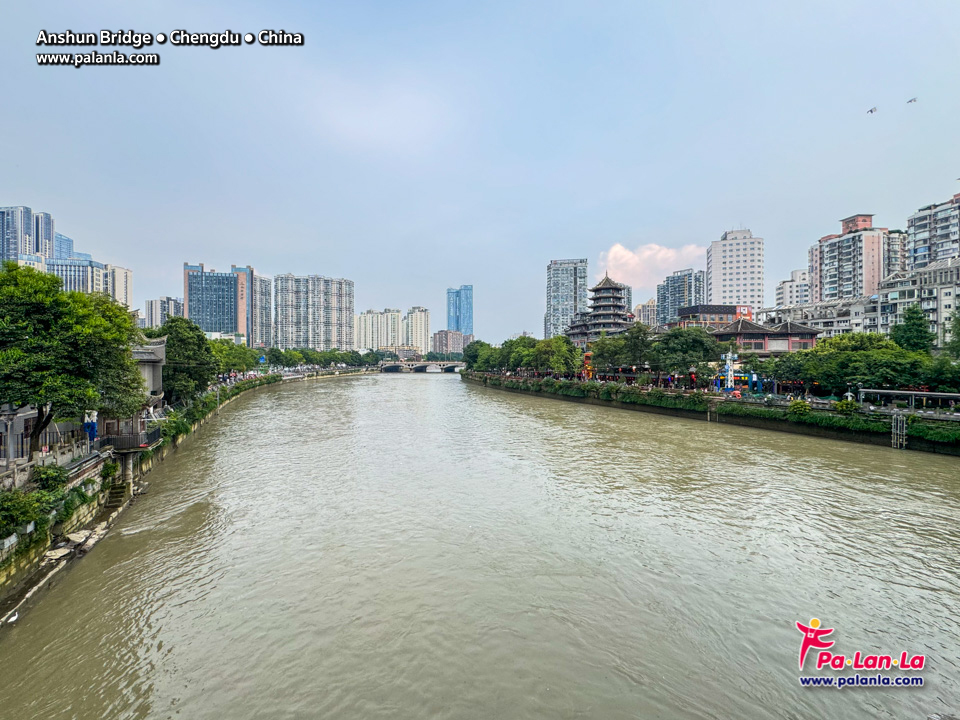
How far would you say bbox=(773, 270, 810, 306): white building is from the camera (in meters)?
118

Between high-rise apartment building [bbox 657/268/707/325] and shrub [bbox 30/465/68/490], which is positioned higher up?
high-rise apartment building [bbox 657/268/707/325]

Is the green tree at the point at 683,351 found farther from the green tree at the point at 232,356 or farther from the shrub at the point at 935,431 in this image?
the green tree at the point at 232,356

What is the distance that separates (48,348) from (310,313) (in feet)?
538

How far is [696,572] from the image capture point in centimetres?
1140

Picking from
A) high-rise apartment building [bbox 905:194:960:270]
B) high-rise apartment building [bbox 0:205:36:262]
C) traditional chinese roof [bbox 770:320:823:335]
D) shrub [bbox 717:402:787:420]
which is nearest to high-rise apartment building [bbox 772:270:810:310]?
high-rise apartment building [bbox 905:194:960:270]

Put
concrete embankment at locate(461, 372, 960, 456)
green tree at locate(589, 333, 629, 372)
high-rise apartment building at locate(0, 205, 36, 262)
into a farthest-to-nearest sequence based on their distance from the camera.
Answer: high-rise apartment building at locate(0, 205, 36, 262) → green tree at locate(589, 333, 629, 372) → concrete embankment at locate(461, 372, 960, 456)

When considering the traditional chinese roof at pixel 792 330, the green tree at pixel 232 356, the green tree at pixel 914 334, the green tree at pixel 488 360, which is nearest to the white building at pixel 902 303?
the traditional chinese roof at pixel 792 330

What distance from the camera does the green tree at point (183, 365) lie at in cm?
2980

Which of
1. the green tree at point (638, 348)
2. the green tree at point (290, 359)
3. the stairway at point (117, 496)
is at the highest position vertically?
the green tree at point (638, 348)

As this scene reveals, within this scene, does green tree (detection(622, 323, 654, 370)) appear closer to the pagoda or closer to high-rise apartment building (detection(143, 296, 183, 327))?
the pagoda

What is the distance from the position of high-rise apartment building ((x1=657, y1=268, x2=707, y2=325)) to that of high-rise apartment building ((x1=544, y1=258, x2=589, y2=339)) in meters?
27.5

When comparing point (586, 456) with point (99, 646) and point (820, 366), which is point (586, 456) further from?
point (820, 366)

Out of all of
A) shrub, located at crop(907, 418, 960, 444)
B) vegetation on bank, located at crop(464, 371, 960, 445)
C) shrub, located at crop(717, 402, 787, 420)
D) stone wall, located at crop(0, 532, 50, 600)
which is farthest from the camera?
shrub, located at crop(717, 402, 787, 420)

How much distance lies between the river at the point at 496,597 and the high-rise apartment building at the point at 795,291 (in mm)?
116011
